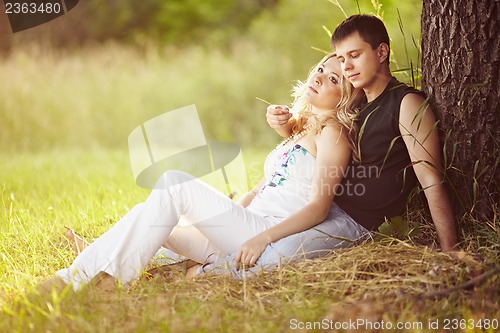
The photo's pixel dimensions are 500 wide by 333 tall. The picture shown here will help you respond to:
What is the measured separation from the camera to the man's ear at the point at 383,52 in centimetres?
274

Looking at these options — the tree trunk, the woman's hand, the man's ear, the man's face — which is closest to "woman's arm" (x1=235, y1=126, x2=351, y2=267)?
the woman's hand

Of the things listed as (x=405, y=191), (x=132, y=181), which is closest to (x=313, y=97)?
(x=405, y=191)

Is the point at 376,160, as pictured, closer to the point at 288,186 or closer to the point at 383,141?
the point at 383,141

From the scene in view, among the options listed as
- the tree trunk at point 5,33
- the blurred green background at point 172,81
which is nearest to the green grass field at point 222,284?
the blurred green background at point 172,81

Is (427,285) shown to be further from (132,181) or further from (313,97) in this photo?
(132,181)

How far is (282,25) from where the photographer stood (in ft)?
35.9

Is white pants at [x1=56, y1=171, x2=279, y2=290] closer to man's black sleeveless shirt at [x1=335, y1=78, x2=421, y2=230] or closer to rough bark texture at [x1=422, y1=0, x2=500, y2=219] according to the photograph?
man's black sleeveless shirt at [x1=335, y1=78, x2=421, y2=230]

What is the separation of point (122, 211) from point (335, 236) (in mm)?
1617

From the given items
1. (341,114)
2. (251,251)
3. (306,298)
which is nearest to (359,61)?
(341,114)

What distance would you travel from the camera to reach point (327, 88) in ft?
9.35

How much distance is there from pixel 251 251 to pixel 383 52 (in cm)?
91

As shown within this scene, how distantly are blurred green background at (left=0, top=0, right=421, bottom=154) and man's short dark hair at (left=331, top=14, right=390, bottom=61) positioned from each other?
191 inches

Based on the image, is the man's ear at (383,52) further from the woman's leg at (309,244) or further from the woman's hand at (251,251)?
the woman's hand at (251,251)

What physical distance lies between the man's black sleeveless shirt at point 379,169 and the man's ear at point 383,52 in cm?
10
